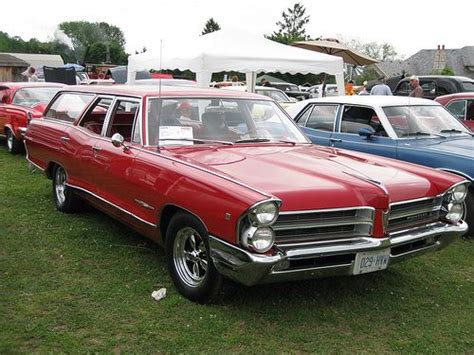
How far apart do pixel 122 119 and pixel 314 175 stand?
231 centimetres

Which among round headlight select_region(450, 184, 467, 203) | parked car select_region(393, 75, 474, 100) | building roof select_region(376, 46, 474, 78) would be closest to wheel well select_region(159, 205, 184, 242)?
round headlight select_region(450, 184, 467, 203)

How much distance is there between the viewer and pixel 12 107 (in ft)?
33.2

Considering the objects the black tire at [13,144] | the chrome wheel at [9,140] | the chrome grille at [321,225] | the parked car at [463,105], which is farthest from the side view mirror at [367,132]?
the chrome wheel at [9,140]

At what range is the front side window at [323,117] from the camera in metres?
7.44

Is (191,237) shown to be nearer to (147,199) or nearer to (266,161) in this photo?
(147,199)

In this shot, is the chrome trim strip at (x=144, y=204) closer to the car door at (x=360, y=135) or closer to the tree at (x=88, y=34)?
the car door at (x=360, y=135)

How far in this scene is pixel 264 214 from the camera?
3.27 m

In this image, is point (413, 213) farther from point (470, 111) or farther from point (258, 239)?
point (470, 111)

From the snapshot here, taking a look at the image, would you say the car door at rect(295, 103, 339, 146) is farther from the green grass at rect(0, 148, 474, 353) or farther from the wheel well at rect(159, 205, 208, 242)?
the wheel well at rect(159, 205, 208, 242)

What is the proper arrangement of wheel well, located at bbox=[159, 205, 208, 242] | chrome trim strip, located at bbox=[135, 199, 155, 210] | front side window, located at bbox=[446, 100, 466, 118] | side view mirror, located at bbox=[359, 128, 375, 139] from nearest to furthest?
1. wheel well, located at bbox=[159, 205, 208, 242]
2. chrome trim strip, located at bbox=[135, 199, 155, 210]
3. side view mirror, located at bbox=[359, 128, 375, 139]
4. front side window, located at bbox=[446, 100, 466, 118]

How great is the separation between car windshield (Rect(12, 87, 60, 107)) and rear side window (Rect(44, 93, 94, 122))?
3830 mm

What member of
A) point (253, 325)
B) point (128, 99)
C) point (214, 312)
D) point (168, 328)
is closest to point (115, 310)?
point (168, 328)

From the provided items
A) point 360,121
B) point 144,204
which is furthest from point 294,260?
point 360,121

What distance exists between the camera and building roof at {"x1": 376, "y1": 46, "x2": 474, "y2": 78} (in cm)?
5099
